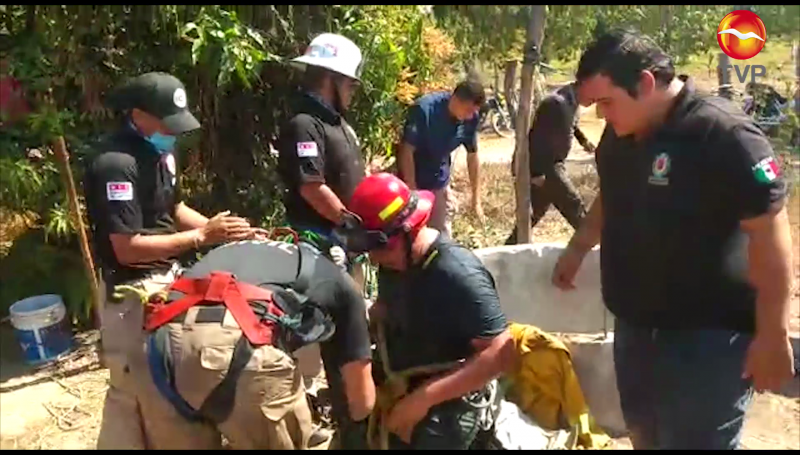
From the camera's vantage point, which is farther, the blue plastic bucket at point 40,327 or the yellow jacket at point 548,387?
the blue plastic bucket at point 40,327

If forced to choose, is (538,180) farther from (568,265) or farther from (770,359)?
(770,359)

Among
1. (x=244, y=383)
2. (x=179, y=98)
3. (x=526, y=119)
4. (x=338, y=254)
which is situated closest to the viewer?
(x=244, y=383)

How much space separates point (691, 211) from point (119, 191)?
2.17 m

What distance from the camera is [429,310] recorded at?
8.86 ft

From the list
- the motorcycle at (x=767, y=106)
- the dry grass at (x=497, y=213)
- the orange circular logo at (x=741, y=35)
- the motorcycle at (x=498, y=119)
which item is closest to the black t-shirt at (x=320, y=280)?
the dry grass at (x=497, y=213)

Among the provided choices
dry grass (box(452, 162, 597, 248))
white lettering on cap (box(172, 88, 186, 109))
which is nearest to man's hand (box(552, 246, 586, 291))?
white lettering on cap (box(172, 88, 186, 109))

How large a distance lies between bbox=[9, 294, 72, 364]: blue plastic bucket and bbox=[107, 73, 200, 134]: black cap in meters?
2.31

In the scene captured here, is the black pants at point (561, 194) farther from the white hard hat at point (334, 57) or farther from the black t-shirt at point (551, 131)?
the white hard hat at point (334, 57)

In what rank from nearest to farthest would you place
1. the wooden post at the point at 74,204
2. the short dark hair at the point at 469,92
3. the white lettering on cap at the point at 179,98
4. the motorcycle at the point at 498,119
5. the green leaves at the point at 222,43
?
the white lettering on cap at the point at 179,98, the wooden post at the point at 74,204, the green leaves at the point at 222,43, the short dark hair at the point at 469,92, the motorcycle at the point at 498,119

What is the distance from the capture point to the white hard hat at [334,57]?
434 centimetres

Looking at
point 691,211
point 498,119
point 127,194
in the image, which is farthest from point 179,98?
point 498,119

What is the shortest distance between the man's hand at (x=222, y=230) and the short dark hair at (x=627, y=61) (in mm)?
1622

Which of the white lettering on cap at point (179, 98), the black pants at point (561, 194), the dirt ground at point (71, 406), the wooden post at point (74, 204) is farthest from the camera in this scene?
the black pants at point (561, 194)

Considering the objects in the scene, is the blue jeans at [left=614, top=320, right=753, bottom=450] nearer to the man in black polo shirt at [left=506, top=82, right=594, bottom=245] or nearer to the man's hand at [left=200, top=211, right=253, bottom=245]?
the man's hand at [left=200, top=211, right=253, bottom=245]
